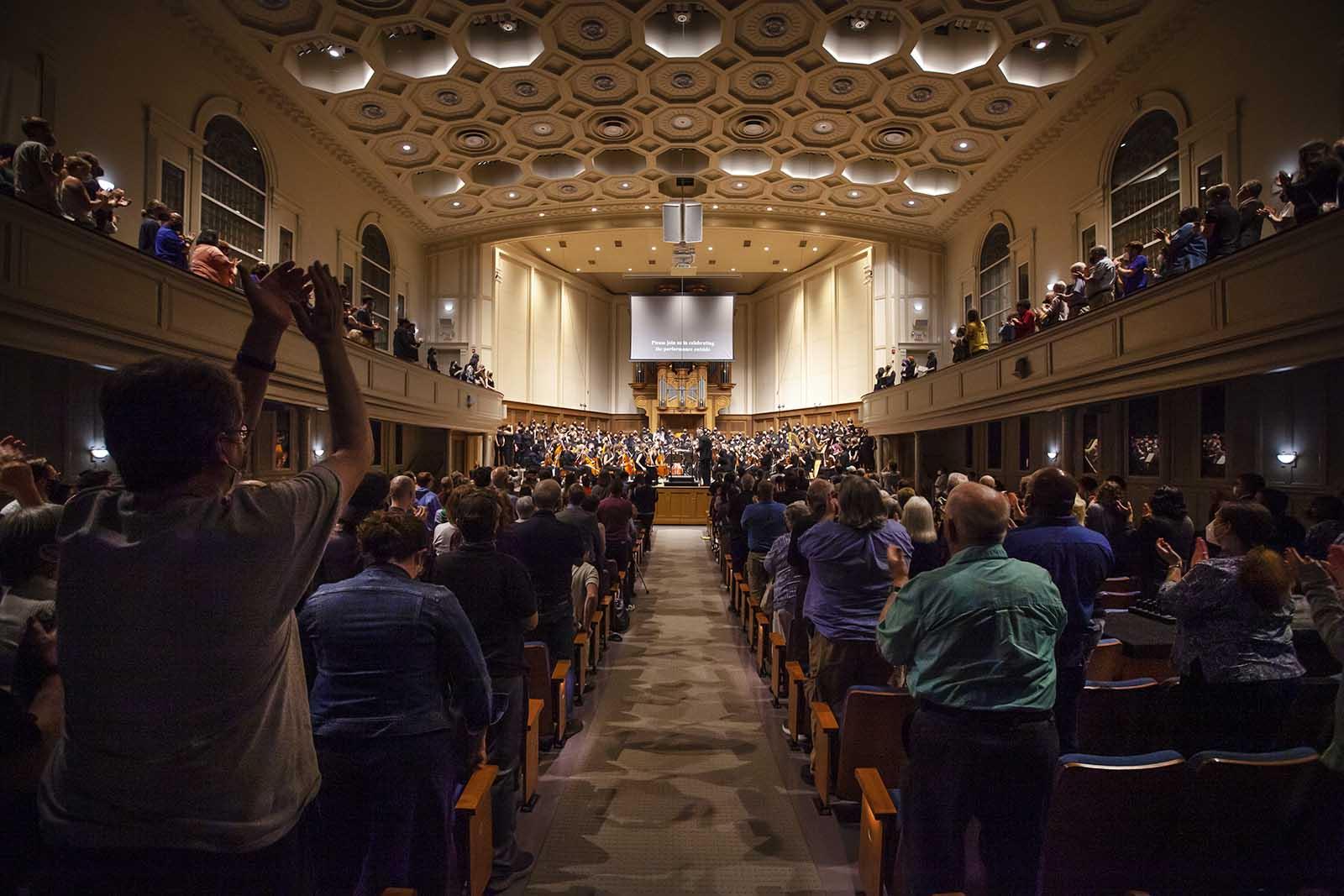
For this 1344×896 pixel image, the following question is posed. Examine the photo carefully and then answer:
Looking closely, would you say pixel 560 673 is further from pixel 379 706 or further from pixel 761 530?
pixel 761 530

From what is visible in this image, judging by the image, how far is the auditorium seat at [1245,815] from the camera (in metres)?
2.10

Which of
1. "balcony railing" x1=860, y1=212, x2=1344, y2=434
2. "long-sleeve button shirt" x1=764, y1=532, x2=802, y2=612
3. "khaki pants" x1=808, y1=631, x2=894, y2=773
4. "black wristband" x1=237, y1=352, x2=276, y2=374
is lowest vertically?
"khaki pants" x1=808, y1=631, x2=894, y2=773

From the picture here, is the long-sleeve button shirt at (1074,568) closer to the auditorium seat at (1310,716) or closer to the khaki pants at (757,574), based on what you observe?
the auditorium seat at (1310,716)

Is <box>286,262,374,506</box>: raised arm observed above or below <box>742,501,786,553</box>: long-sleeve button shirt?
above

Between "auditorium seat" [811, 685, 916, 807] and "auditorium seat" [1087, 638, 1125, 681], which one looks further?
"auditorium seat" [1087, 638, 1125, 681]

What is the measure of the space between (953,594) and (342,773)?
1883 mm

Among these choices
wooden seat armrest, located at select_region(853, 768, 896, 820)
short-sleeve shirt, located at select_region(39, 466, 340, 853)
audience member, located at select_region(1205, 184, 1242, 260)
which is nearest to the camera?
short-sleeve shirt, located at select_region(39, 466, 340, 853)

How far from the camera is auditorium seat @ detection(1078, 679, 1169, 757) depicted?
9.96 feet

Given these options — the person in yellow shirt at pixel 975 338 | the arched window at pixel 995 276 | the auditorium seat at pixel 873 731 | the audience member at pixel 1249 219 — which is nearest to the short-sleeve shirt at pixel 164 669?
the auditorium seat at pixel 873 731

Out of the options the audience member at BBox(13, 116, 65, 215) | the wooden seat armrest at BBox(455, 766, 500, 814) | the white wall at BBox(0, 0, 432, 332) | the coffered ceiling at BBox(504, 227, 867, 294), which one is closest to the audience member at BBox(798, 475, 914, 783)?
the wooden seat armrest at BBox(455, 766, 500, 814)

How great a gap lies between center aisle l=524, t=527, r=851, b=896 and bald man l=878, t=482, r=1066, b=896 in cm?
115

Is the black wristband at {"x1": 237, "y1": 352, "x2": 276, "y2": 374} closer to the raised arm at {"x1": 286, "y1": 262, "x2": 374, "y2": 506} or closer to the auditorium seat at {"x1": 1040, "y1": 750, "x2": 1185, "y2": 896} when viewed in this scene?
the raised arm at {"x1": 286, "y1": 262, "x2": 374, "y2": 506}

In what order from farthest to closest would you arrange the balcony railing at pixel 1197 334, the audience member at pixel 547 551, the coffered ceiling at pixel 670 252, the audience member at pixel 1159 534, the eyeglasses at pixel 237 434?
the coffered ceiling at pixel 670 252
the balcony railing at pixel 1197 334
the audience member at pixel 1159 534
the audience member at pixel 547 551
the eyeglasses at pixel 237 434

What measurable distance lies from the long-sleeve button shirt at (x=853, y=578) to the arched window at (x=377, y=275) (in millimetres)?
16201
